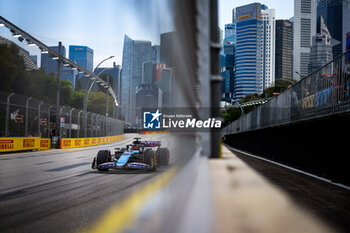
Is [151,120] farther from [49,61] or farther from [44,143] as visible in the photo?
[44,143]

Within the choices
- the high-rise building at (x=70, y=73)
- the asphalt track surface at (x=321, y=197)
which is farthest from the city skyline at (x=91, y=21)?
the asphalt track surface at (x=321, y=197)

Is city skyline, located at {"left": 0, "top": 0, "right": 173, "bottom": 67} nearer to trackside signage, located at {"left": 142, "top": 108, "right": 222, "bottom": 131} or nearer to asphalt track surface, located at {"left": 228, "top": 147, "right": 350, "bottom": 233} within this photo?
trackside signage, located at {"left": 142, "top": 108, "right": 222, "bottom": 131}

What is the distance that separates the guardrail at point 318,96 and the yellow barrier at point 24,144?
1004cm

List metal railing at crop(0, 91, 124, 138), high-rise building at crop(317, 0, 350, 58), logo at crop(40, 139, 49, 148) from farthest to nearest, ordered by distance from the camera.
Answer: high-rise building at crop(317, 0, 350, 58) < logo at crop(40, 139, 49, 148) < metal railing at crop(0, 91, 124, 138)

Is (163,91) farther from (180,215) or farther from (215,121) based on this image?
(180,215)

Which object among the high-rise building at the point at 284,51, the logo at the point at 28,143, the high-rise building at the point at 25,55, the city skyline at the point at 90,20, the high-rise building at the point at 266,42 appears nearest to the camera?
the city skyline at the point at 90,20

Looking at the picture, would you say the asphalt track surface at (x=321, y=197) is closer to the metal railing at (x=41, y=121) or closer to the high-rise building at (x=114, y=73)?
the metal railing at (x=41, y=121)

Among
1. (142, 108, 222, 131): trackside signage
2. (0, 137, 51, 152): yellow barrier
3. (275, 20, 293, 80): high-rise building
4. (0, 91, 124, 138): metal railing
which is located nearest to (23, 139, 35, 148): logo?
(0, 137, 51, 152): yellow barrier

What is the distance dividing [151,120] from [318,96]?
8.62 meters

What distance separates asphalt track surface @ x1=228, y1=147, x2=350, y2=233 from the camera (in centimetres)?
444

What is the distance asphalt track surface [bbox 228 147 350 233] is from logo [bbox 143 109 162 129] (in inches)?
109

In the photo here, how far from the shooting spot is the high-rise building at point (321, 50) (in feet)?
503

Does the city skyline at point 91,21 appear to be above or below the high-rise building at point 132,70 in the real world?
above

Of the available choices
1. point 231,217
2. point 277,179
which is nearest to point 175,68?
point 231,217
